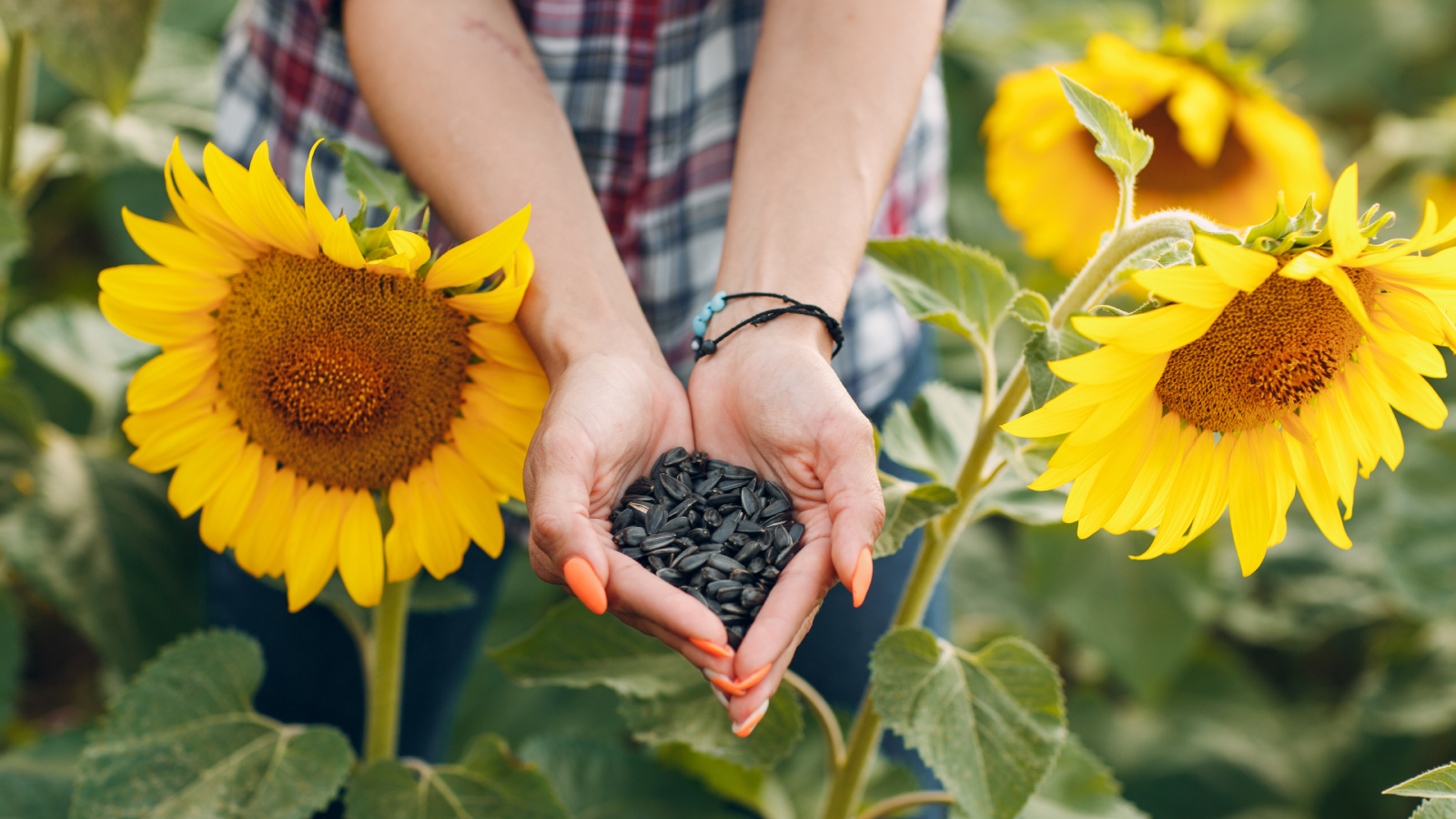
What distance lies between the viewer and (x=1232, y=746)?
6.36 feet

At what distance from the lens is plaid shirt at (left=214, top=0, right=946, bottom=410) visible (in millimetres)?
1173

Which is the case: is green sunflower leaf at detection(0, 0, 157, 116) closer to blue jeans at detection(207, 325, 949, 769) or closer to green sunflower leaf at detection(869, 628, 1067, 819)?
blue jeans at detection(207, 325, 949, 769)

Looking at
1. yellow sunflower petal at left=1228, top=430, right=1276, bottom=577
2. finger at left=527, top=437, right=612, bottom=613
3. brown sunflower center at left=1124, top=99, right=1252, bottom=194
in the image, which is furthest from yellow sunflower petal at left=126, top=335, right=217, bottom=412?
brown sunflower center at left=1124, top=99, right=1252, bottom=194

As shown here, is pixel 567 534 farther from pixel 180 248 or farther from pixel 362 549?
pixel 180 248

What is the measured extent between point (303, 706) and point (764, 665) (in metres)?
0.84

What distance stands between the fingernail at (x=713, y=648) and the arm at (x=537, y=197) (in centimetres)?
9

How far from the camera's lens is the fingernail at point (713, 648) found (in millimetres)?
744

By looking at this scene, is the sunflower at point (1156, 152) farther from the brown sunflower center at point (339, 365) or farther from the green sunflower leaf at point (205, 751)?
the green sunflower leaf at point (205, 751)

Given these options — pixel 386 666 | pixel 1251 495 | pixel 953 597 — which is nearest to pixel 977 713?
pixel 1251 495

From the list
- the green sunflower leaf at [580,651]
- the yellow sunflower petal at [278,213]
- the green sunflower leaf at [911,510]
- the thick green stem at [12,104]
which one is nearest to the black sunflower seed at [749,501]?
the green sunflower leaf at [911,510]

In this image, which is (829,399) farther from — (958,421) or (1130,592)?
(1130,592)

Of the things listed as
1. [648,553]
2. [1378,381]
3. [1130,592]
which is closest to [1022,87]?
[1130,592]

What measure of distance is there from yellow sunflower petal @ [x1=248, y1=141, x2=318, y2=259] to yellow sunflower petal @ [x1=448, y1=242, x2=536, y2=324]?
11cm

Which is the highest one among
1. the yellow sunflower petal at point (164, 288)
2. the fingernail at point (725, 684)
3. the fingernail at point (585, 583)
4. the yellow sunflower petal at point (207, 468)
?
the yellow sunflower petal at point (164, 288)
